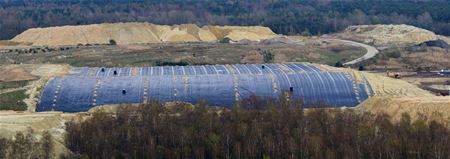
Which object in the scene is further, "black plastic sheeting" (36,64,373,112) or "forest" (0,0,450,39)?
"forest" (0,0,450,39)

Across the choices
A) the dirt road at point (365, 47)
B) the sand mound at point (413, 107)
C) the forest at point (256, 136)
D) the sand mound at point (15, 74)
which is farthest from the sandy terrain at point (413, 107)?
the dirt road at point (365, 47)

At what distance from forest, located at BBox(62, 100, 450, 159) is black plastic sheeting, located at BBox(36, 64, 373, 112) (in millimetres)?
8534

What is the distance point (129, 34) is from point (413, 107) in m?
66.4

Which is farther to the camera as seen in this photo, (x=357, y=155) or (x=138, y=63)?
(x=138, y=63)

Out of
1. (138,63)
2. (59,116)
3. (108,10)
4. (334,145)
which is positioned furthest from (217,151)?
(108,10)

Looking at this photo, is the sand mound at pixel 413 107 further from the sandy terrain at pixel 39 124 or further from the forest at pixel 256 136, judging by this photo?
the sandy terrain at pixel 39 124

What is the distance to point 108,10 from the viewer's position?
150375 mm

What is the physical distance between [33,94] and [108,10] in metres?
95.2

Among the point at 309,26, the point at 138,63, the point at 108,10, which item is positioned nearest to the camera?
the point at 138,63

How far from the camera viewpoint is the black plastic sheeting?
5578 centimetres

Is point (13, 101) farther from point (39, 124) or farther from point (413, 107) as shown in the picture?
point (413, 107)

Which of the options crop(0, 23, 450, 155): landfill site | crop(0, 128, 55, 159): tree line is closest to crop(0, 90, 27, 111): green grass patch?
crop(0, 23, 450, 155): landfill site

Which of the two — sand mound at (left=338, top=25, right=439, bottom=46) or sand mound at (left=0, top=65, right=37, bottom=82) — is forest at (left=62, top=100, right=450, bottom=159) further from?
sand mound at (left=338, top=25, right=439, bottom=46)

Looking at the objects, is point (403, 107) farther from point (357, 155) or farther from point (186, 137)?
point (186, 137)
